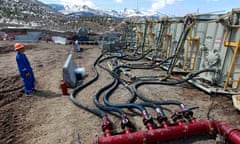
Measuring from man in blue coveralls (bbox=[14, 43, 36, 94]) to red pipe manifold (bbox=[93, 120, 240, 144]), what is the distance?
13.1ft

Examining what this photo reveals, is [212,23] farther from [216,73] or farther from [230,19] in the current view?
[216,73]

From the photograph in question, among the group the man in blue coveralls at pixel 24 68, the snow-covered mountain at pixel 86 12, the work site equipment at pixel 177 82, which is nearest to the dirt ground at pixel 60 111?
the work site equipment at pixel 177 82

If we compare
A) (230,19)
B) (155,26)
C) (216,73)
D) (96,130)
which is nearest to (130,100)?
(96,130)

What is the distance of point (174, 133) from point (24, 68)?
4.92 m

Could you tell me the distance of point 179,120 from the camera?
4.09 meters

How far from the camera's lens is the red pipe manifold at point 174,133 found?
11.4 ft

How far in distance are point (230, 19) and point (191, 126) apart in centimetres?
413

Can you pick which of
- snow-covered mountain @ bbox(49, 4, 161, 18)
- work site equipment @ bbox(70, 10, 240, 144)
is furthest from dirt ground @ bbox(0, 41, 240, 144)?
snow-covered mountain @ bbox(49, 4, 161, 18)

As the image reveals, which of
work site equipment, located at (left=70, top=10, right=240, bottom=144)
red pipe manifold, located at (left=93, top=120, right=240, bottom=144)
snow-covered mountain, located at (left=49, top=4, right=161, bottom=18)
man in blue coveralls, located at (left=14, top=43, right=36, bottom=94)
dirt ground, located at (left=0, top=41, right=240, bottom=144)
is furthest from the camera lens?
snow-covered mountain, located at (left=49, top=4, right=161, bottom=18)

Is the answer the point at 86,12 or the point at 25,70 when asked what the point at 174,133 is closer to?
the point at 25,70

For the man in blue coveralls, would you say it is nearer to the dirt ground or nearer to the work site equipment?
the dirt ground

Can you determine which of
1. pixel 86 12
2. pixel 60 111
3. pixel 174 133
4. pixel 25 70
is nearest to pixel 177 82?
pixel 174 133

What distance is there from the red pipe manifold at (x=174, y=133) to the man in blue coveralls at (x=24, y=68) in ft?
13.1

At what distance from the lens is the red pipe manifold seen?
11.4 ft
